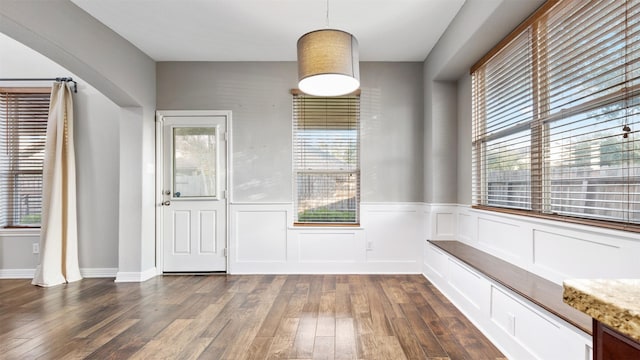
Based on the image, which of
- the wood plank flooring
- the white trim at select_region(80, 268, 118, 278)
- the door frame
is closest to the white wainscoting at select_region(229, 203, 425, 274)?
Result: the door frame

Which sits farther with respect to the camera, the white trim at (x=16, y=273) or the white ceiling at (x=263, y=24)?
the white trim at (x=16, y=273)

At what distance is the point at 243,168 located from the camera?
4.32 metres

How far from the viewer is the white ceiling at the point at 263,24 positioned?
3025mm

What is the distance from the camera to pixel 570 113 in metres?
2.10

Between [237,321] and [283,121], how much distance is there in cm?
250

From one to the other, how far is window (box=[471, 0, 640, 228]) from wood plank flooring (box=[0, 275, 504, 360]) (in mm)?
1176

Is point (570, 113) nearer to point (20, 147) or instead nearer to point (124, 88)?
point (124, 88)

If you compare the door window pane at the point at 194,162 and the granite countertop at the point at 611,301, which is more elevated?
the door window pane at the point at 194,162

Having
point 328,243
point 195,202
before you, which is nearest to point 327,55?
point 328,243

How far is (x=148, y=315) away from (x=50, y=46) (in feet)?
8.11

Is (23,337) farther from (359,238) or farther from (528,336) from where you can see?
(528,336)

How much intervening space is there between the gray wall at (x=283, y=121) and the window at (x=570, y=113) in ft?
4.16

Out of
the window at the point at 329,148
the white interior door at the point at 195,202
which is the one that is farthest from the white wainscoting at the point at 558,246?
the white interior door at the point at 195,202

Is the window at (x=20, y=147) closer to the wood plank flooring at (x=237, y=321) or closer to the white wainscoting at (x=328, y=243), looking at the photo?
the wood plank flooring at (x=237, y=321)
